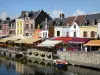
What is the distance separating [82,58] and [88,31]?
1561 cm

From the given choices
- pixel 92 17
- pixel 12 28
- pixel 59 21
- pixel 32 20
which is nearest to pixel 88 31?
pixel 92 17

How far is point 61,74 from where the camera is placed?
146 ft

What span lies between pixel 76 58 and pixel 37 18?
128 ft

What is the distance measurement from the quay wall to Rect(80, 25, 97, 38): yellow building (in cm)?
1129

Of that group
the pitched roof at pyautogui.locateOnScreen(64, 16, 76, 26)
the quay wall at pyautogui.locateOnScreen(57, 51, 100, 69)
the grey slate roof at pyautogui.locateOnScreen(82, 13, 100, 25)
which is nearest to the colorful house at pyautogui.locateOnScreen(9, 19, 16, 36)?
the pitched roof at pyautogui.locateOnScreen(64, 16, 76, 26)

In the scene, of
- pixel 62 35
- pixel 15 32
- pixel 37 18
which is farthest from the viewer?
pixel 15 32

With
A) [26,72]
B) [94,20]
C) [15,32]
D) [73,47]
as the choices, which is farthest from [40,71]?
[15,32]

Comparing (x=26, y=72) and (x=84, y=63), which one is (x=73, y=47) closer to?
(x=84, y=63)

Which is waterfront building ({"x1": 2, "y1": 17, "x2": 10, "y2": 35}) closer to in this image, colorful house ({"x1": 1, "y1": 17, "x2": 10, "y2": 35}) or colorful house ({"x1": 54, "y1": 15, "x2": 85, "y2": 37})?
colorful house ({"x1": 1, "y1": 17, "x2": 10, "y2": 35})

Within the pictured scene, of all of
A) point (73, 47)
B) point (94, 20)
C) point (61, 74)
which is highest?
point (94, 20)

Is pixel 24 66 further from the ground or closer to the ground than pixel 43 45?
closer to the ground

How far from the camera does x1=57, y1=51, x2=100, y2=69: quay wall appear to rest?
47.3 m

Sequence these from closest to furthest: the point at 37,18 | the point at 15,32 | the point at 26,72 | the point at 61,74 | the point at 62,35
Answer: the point at 61,74, the point at 26,72, the point at 62,35, the point at 37,18, the point at 15,32

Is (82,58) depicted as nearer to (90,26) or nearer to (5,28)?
(90,26)
